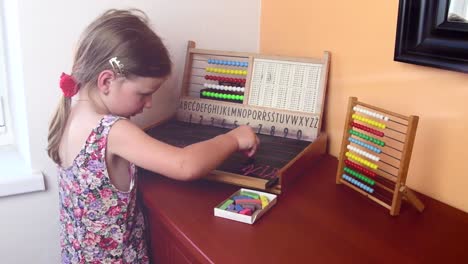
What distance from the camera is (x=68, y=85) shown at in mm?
1083

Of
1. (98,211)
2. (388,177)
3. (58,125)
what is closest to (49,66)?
(58,125)

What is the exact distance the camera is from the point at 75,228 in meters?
1.14

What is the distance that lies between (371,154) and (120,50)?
0.61 metres

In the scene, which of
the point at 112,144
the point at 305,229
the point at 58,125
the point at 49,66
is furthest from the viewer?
the point at 49,66

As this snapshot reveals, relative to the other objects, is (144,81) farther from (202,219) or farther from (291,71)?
(291,71)

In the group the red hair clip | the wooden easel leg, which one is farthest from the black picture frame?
the red hair clip

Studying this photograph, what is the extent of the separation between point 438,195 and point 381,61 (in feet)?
1.11

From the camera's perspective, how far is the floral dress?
105 cm

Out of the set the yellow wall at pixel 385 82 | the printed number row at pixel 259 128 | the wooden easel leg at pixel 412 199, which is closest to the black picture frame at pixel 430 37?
the yellow wall at pixel 385 82

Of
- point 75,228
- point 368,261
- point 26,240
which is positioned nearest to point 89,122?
point 75,228

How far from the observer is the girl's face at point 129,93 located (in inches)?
42.3

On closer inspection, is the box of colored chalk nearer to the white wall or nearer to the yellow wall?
A: the yellow wall

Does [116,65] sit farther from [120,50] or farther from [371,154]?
[371,154]

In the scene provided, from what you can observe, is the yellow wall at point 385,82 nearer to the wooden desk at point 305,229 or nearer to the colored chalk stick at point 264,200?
the wooden desk at point 305,229
